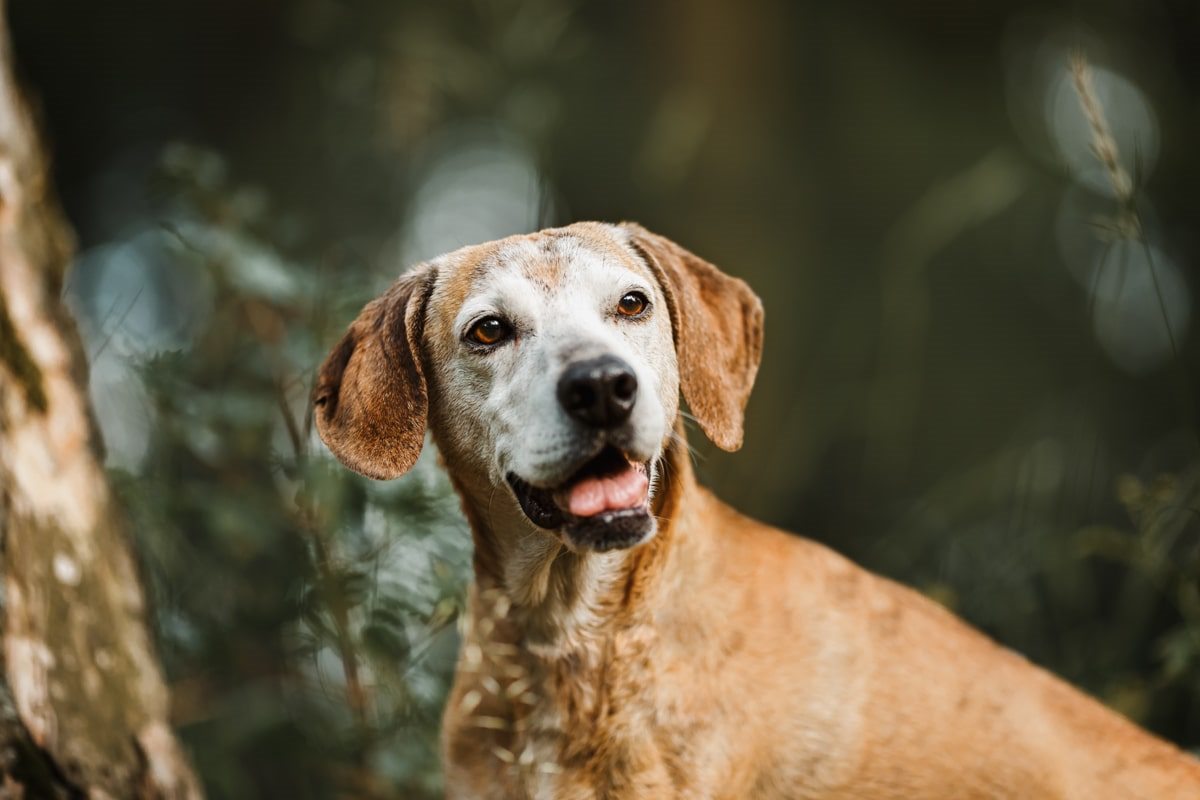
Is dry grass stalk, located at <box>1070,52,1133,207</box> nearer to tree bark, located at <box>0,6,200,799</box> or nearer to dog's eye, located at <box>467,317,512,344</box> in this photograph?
dog's eye, located at <box>467,317,512,344</box>

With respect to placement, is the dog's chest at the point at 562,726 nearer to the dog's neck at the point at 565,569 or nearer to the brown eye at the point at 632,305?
the dog's neck at the point at 565,569

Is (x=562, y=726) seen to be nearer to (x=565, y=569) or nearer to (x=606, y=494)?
(x=565, y=569)

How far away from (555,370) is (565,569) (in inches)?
22.8

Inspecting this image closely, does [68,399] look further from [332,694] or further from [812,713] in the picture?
[812,713]

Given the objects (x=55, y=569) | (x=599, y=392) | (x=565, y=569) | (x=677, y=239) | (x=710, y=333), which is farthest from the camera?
(x=677, y=239)

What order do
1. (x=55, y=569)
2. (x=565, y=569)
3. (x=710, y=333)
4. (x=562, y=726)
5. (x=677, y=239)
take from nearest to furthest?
(x=562, y=726) < (x=565, y=569) < (x=710, y=333) < (x=55, y=569) < (x=677, y=239)

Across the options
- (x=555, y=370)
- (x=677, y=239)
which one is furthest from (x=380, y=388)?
(x=677, y=239)

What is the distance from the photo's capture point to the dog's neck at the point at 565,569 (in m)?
2.49

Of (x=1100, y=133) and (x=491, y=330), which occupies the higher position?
(x=1100, y=133)

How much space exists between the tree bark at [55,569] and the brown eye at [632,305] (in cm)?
169

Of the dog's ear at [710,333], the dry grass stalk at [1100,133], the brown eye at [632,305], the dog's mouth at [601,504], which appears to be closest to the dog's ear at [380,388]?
the dog's mouth at [601,504]

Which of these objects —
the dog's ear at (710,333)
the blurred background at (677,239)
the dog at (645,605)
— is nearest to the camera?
the dog at (645,605)

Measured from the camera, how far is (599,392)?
215cm

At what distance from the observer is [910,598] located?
2.72m
